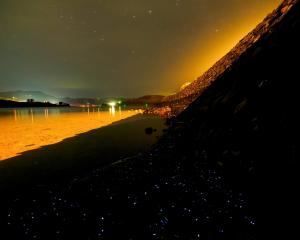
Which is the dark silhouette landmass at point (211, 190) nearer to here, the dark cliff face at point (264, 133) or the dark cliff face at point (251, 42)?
the dark cliff face at point (264, 133)

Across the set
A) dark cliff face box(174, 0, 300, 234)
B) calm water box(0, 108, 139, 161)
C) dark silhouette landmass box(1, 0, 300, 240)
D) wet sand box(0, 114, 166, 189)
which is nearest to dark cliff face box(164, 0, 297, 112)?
dark cliff face box(174, 0, 300, 234)

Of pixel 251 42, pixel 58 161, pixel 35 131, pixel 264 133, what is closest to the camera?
pixel 264 133

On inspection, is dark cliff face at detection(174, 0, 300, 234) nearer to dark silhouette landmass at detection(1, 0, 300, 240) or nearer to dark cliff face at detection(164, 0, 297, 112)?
dark silhouette landmass at detection(1, 0, 300, 240)

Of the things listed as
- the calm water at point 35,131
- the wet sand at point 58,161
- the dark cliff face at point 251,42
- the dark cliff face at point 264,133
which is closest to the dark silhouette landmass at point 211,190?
the dark cliff face at point 264,133

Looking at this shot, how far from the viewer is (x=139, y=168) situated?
8.93 metres

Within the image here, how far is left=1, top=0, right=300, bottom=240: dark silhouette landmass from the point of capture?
501 cm

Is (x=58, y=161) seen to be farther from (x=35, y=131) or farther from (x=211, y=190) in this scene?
(x=35, y=131)

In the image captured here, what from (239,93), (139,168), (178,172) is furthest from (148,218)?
(239,93)

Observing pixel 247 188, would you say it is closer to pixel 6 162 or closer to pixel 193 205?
pixel 193 205

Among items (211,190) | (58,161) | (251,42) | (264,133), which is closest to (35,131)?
(58,161)

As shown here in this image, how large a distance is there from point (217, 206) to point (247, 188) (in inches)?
41.3

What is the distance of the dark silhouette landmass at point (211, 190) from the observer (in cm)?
501

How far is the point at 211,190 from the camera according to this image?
21.0 ft

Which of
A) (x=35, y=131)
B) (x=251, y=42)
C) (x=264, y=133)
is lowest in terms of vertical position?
(x=35, y=131)
